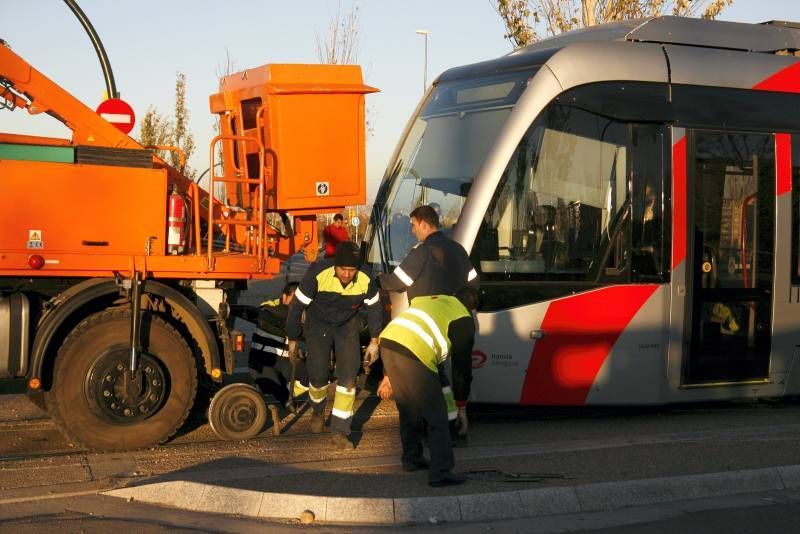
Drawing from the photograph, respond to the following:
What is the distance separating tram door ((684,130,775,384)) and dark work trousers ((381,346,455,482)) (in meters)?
3.39

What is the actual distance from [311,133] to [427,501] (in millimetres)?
3400

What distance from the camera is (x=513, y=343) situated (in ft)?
30.4

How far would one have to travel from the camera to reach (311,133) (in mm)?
8789

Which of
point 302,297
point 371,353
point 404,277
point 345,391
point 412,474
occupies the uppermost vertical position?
point 404,277

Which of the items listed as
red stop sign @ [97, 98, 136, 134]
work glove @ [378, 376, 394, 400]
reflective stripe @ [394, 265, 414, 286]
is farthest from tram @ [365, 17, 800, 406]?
red stop sign @ [97, 98, 136, 134]

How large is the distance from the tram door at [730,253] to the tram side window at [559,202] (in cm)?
79

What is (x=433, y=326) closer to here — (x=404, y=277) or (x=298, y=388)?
(x=404, y=277)

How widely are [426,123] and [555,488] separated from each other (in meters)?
4.31

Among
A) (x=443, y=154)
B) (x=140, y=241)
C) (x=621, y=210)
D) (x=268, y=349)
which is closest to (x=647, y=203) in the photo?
(x=621, y=210)

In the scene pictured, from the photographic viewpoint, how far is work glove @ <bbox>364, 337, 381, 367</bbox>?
8.74m

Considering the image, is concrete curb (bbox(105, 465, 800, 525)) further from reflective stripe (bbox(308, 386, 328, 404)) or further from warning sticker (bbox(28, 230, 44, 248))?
reflective stripe (bbox(308, 386, 328, 404))

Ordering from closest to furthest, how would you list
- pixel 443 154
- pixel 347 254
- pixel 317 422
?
pixel 347 254
pixel 317 422
pixel 443 154

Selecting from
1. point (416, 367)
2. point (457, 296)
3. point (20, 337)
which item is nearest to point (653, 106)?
point (457, 296)

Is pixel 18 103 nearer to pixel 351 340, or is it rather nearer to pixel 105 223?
pixel 105 223
